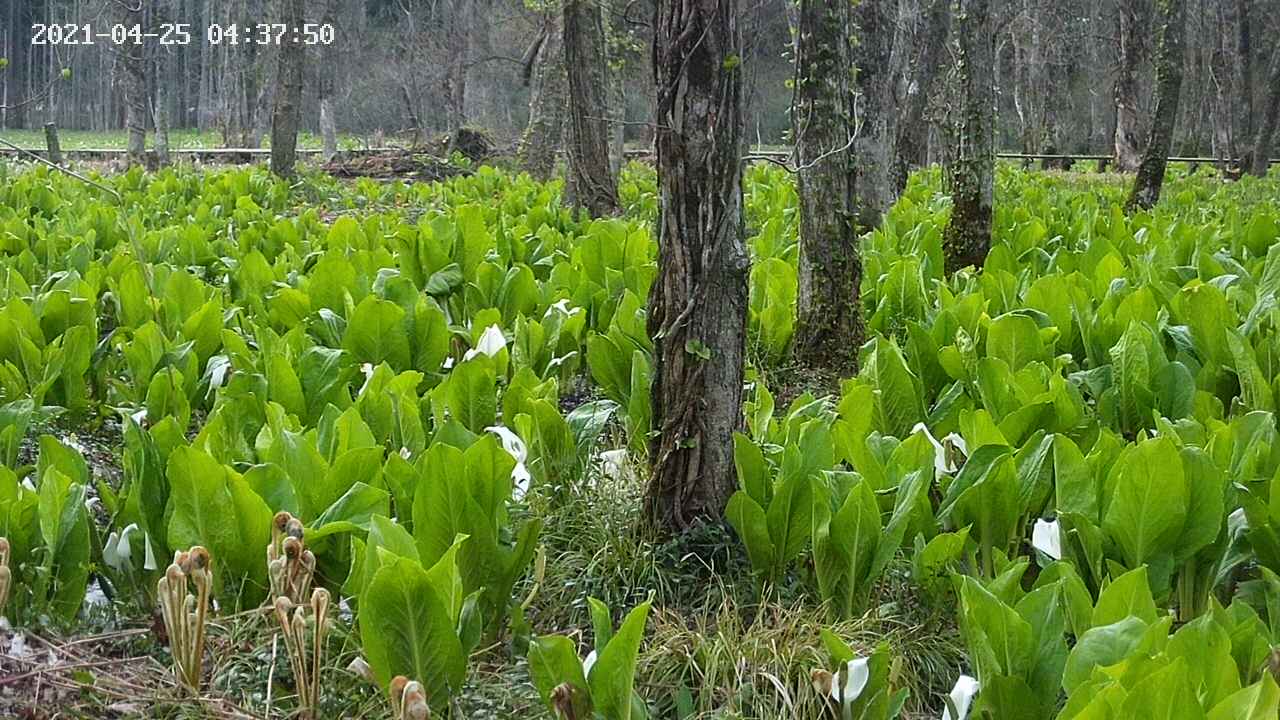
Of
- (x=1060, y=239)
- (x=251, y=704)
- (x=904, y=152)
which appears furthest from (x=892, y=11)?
(x=251, y=704)

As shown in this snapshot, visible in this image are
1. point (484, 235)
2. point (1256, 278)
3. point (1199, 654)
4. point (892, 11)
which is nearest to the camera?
point (1199, 654)

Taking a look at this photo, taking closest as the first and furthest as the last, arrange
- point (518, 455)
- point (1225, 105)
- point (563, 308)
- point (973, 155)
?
1. point (518, 455)
2. point (563, 308)
3. point (973, 155)
4. point (1225, 105)

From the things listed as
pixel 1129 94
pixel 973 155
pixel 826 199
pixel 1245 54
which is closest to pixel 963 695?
pixel 826 199

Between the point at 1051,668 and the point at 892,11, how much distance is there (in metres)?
11.8

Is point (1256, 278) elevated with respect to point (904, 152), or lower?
lower

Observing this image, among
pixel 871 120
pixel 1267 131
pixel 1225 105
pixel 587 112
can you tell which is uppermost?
pixel 1225 105

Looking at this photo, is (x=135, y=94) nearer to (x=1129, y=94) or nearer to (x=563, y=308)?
(x=563, y=308)

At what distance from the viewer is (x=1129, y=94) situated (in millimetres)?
19172

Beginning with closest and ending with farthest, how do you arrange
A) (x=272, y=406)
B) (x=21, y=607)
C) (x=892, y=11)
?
(x=21, y=607) → (x=272, y=406) → (x=892, y=11)

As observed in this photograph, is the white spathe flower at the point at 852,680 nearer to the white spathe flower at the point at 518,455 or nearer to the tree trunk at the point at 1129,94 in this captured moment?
the white spathe flower at the point at 518,455

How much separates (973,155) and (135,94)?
37.7 ft

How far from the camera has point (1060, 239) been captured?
759cm

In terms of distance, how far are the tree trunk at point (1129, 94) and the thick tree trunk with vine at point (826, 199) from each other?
14.4 meters

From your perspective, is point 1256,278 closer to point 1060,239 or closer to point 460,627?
point 1060,239
